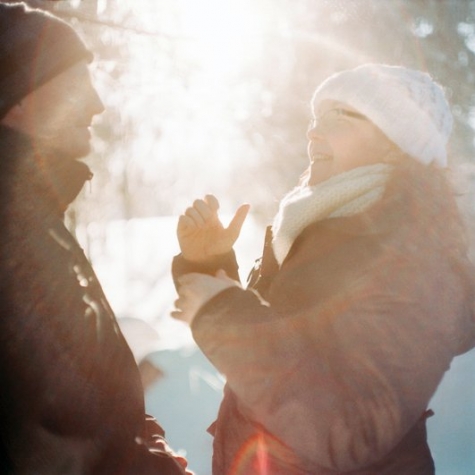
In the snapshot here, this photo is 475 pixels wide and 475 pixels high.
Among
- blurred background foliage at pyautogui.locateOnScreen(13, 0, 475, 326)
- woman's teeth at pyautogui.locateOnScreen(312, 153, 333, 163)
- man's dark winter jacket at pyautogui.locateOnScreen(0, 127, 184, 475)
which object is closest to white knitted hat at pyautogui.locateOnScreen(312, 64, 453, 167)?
woman's teeth at pyautogui.locateOnScreen(312, 153, 333, 163)

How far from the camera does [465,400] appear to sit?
2.88 metres

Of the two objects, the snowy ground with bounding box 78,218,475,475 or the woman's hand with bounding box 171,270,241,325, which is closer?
the woman's hand with bounding box 171,270,241,325

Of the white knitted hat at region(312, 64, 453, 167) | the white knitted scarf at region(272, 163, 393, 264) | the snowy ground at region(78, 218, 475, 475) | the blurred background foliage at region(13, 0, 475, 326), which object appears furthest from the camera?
the blurred background foliage at region(13, 0, 475, 326)

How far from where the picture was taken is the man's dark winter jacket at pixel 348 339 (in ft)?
4.10

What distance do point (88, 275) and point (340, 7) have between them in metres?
3.59

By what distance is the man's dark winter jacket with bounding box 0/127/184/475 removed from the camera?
3.82ft

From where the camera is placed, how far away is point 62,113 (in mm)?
1391

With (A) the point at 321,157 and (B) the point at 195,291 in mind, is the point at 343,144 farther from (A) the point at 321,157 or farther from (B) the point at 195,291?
A: (B) the point at 195,291

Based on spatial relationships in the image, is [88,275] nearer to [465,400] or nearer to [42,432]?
[42,432]

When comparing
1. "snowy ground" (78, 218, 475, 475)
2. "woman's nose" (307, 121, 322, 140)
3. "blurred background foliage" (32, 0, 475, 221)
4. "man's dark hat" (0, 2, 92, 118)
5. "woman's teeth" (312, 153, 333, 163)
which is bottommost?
"snowy ground" (78, 218, 475, 475)

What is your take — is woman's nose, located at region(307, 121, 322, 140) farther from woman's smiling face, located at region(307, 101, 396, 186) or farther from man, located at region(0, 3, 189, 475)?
man, located at region(0, 3, 189, 475)

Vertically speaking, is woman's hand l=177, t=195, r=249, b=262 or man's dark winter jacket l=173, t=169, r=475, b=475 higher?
woman's hand l=177, t=195, r=249, b=262

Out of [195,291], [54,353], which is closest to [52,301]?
[54,353]

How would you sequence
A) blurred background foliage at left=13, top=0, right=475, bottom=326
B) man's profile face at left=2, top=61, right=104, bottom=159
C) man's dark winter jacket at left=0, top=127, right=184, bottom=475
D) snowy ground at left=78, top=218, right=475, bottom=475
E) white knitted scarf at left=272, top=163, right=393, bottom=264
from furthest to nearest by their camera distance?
blurred background foliage at left=13, top=0, right=475, bottom=326 < snowy ground at left=78, top=218, right=475, bottom=475 < white knitted scarf at left=272, top=163, right=393, bottom=264 < man's profile face at left=2, top=61, right=104, bottom=159 < man's dark winter jacket at left=0, top=127, right=184, bottom=475
